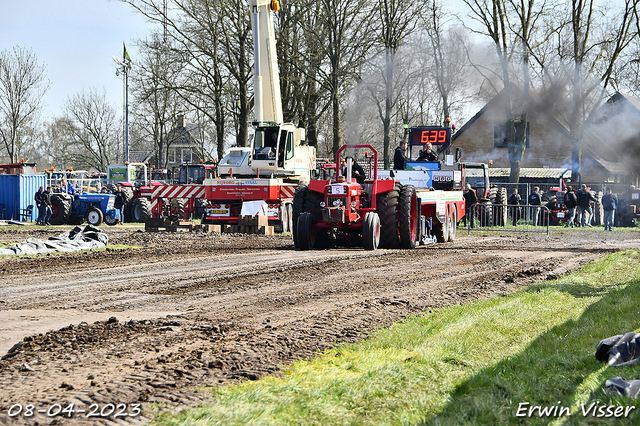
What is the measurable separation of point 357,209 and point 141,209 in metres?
15.7

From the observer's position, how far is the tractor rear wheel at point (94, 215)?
27375 mm

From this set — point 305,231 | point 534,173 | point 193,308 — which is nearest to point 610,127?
point 305,231

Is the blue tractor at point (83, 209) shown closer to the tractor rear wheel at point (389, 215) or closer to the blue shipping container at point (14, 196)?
the blue shipping container at point (14, 196)

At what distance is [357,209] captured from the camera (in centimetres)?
1552

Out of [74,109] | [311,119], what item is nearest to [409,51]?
[311,119]

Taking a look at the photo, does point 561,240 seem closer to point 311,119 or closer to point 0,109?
point 311,119

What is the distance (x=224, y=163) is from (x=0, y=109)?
3722 centimetres

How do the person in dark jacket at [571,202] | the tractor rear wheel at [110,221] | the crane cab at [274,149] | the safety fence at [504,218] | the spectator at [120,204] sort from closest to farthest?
the crane cab at [274,149] → the safety fence at [504,218] → the person in dark jacket at [571,202] → the tractor rear wheel at [110,221] → the spectator at [120,204]

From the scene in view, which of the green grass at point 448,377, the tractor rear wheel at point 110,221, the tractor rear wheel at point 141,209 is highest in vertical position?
the tractor rear wheel at point 141,209

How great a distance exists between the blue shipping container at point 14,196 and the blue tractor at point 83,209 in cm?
298

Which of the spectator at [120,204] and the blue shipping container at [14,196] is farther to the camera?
the blue shipping container at [14,196]

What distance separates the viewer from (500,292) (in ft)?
31.8

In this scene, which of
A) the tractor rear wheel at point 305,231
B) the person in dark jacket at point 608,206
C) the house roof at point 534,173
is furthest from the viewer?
the house roof at point 534,173

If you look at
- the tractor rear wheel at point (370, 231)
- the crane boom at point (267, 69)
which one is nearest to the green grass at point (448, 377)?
the tractor rear wheel at point (370, 231)
